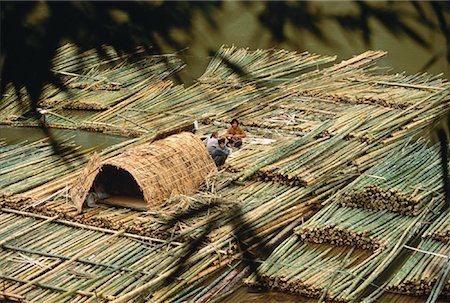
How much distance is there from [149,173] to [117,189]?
50cm

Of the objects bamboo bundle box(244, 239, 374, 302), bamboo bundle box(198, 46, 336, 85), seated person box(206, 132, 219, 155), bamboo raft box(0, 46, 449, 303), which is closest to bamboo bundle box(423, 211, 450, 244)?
bamboo raft box(0, 46, 449, 303)

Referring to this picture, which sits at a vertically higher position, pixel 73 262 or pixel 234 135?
pixel 234 135

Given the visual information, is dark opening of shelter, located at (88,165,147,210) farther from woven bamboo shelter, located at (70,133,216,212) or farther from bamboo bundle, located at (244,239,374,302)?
bamboo bundle, located at (244,239,374,302)

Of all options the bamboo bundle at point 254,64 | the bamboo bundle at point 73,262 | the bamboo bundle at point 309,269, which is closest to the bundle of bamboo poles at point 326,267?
the bamboo bundle at point 309,269

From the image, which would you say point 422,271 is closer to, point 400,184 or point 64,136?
point 400,184

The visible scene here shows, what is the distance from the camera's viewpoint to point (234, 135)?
8906mm

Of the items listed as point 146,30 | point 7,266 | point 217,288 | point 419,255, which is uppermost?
point 146,30

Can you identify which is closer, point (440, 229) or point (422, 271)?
point (422, 271)

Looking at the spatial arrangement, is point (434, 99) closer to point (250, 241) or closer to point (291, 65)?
point (291, 65)

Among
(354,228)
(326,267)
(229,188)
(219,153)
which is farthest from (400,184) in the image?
(219,153)

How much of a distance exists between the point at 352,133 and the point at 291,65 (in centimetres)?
262

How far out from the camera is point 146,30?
12102 mm

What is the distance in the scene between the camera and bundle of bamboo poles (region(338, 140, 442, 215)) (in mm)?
7285

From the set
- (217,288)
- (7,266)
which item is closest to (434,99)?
(217,288)
